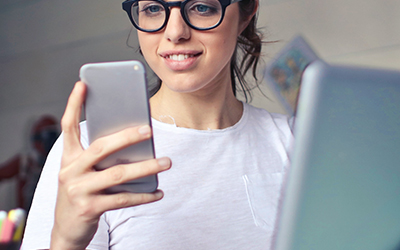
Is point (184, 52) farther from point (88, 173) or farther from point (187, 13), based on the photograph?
point (88, 173)

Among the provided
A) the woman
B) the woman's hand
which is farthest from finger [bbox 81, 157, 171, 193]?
the woman

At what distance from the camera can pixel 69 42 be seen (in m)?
3.11

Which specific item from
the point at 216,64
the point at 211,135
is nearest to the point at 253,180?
the point at 211,135

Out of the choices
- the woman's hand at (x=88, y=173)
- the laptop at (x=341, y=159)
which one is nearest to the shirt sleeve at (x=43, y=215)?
the woman's hand at (x=88, y=173)

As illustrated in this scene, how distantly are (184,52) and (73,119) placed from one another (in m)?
0.36

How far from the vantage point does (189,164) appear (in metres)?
0.89

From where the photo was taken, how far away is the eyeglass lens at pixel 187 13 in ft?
2.70

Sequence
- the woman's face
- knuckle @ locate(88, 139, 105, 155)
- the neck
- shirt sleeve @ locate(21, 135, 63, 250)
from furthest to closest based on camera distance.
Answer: the neck
the woman's face
shirt sleeve @ locate(21, 135, 63, 250)
knuckle @ locate(88, 139, 105, 155)

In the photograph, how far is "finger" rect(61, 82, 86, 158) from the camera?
539 mm

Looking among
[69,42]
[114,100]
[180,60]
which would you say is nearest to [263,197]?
[180,60]

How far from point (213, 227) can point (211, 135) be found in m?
0.24

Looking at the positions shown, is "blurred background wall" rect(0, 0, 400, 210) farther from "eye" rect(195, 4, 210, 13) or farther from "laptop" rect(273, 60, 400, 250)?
"laptop" rect(273, 60, 400, 250)

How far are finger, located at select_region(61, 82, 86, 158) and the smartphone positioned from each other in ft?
0.05

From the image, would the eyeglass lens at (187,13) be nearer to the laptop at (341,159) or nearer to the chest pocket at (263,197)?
the chest pocket at (263,197)
